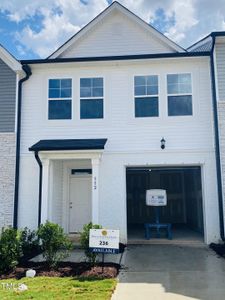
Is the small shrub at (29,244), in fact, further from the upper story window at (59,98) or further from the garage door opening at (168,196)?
the garage door opening at (168,196)

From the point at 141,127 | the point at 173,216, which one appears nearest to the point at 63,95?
the point at 141,127

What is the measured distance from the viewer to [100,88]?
37.6 ft

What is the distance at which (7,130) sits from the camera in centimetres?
1137

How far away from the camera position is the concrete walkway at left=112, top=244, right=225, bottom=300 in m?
5.89

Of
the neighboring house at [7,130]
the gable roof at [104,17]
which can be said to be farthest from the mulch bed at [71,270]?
the gable roof at [104,17]

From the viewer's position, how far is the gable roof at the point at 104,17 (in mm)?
12664

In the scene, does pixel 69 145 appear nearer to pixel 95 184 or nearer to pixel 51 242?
pixel 95 184

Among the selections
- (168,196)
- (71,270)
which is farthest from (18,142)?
(168,196)

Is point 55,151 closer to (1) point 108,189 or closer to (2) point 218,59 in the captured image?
(1) point 108,189

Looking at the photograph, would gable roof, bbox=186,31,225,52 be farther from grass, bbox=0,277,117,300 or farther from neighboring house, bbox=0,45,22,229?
grass, bbox=0,277,117,300

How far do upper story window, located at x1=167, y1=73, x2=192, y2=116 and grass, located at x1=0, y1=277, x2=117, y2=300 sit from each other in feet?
21.3

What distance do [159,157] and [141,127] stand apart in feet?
3.97

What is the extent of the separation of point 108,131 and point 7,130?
360cm

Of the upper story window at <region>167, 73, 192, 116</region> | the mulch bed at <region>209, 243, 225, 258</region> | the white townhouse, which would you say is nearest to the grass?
the white townhouse
